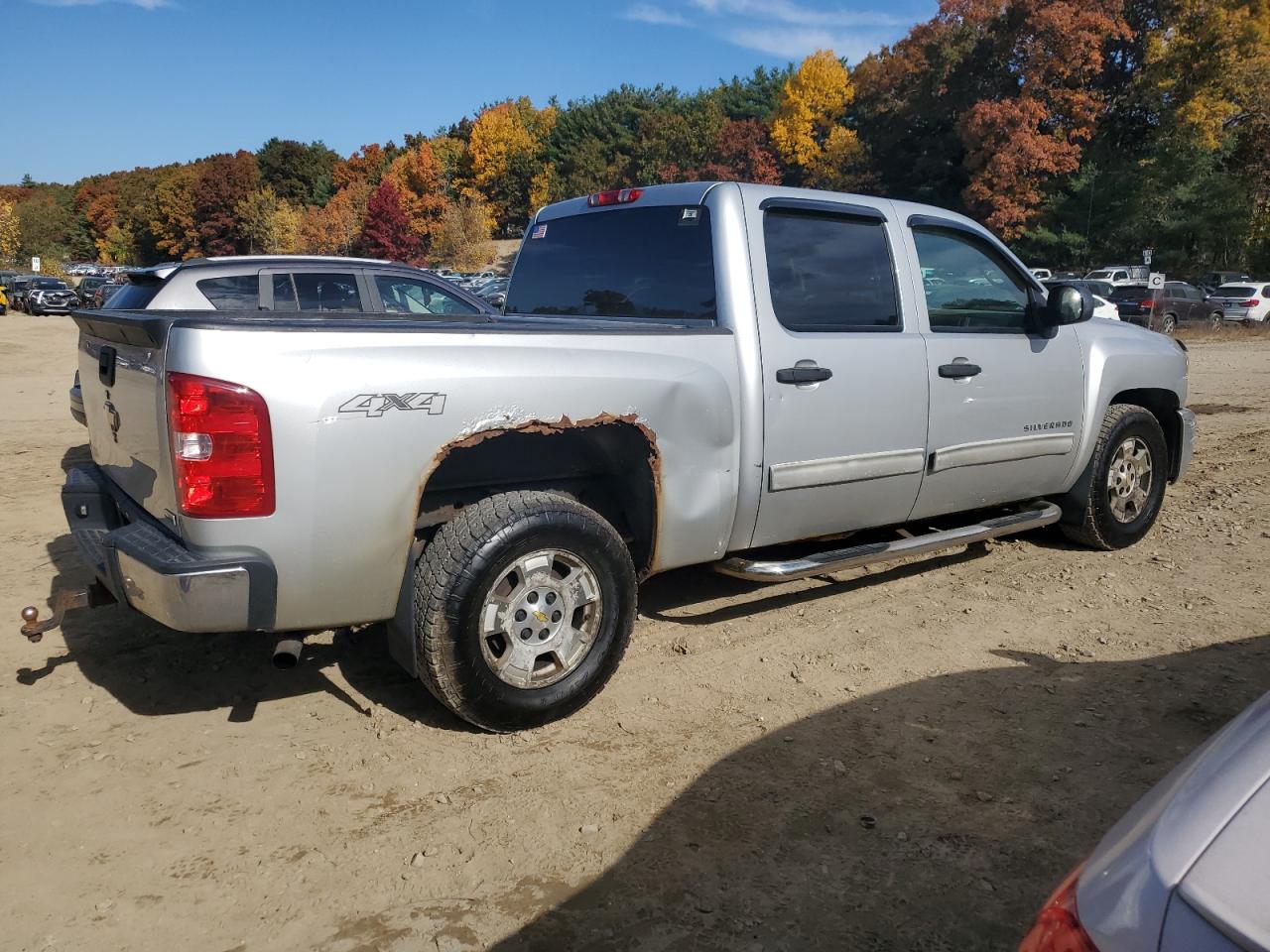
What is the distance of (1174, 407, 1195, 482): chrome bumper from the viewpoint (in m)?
6.10

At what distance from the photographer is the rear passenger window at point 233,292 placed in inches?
307

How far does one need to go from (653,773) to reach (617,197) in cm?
275

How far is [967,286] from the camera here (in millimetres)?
5051

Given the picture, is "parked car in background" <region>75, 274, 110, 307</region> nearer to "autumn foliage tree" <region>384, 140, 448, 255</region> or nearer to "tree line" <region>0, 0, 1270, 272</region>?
"tree line" <region>0, 0, 1270, 272</region>

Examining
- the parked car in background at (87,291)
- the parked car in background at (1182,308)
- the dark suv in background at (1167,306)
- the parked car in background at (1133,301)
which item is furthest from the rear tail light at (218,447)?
the parked car in background at (87,291)

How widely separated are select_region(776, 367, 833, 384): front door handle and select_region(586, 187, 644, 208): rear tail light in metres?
1.16

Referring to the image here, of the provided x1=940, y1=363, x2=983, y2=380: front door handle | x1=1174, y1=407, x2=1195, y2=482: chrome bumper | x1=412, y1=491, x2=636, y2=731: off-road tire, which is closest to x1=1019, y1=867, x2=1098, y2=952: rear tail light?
x1=412, y1=491, x2=636, y2=731: off-road tire

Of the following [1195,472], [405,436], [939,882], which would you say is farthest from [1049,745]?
[1195,472]

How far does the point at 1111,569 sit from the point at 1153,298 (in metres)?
24.0

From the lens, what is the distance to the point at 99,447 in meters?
4.06

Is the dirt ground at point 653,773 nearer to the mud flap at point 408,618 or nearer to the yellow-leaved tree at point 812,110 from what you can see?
the mud flap at point 408,618

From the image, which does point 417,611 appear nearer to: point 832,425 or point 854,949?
point 854,949

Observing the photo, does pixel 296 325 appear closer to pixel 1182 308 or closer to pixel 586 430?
pixel 586 430

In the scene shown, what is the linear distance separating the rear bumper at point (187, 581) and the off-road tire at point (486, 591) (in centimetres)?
54
